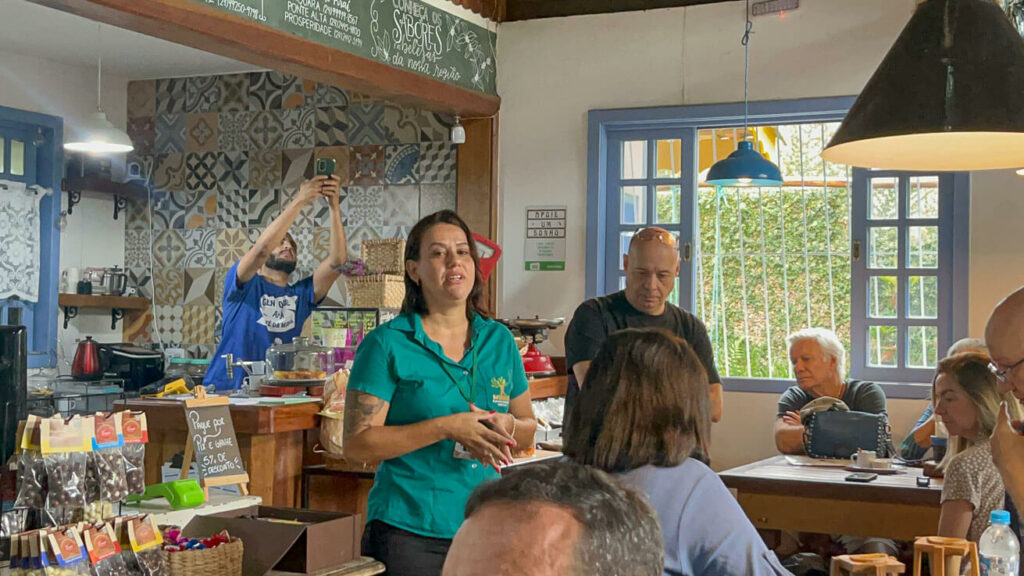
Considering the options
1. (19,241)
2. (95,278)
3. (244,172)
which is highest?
(244,172)

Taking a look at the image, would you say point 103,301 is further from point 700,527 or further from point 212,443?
point 700,527

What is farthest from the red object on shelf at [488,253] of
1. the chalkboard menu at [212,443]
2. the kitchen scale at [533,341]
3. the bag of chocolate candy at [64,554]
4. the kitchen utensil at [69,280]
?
the bag of chocolate candy at [64,554]

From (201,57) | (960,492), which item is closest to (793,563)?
(960,492)

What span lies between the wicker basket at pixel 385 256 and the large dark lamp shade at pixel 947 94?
3.91 metres

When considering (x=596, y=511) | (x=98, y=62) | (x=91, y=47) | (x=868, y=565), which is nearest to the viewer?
(x=596, y=511)

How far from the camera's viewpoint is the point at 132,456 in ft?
8.80

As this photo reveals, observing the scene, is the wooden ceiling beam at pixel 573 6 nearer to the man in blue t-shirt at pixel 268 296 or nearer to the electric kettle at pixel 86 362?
the man in blue t-shirt at pixel 268 296

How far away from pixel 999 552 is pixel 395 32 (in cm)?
445

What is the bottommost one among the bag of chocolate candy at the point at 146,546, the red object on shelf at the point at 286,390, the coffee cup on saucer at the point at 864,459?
the coffee cup on saucer at the point at 864,459

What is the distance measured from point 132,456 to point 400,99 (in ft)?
13.1

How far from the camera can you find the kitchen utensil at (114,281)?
818 centimetres

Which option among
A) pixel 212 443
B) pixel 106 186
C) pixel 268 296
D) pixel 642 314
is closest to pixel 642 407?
pixel 212 443

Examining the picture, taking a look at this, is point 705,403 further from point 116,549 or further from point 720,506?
point 116,549

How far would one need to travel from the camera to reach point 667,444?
230 centimetres
